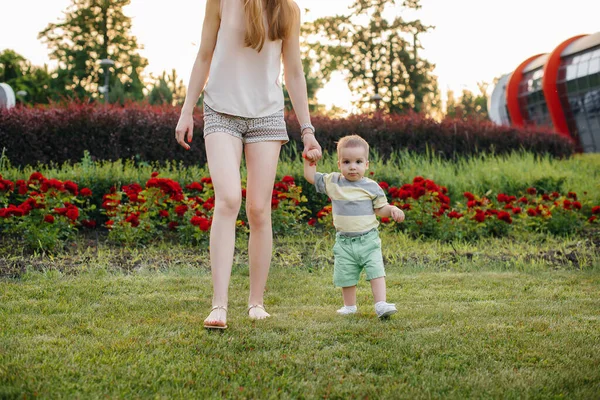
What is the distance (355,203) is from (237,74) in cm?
102

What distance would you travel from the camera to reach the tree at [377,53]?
2984cm

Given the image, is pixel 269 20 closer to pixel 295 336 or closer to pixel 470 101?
pixel 295 336

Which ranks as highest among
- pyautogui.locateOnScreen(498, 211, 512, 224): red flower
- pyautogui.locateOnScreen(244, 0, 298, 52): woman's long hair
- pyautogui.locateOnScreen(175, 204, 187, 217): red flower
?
pyautogui.locateOnScreen(244, 0, 298, 52): woman's long hair

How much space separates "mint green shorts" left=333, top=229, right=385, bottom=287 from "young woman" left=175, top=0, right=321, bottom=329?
455 millimetres

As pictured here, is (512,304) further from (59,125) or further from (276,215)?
(59,125)

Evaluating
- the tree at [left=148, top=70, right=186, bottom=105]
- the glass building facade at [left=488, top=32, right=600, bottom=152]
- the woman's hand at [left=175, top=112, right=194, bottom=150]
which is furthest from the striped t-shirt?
the glass building facade at [left=488, top=32, right=600, bottom=152]

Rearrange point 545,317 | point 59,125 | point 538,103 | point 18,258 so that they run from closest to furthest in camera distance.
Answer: point 545,317 → point 18,258 → point 59,125 → point 538,103

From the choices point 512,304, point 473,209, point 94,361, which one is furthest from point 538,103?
point 94,361

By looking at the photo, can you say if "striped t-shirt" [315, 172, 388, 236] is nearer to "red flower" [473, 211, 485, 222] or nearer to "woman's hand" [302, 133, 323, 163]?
"woman's hand" [302, 133, 323, 163]

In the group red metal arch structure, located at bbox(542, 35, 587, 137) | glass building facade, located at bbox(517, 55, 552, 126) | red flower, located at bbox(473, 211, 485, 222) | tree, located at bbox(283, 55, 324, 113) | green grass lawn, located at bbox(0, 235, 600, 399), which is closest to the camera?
green grass lawn, located at bbox(0, 235, 600, 399)

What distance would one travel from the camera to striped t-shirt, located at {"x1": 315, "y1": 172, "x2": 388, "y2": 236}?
3.79 m

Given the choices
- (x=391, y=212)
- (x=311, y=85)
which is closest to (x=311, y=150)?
(x=391, y=212)

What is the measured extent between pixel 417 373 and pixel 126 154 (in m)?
7.63

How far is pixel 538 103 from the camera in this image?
30.8 metres
